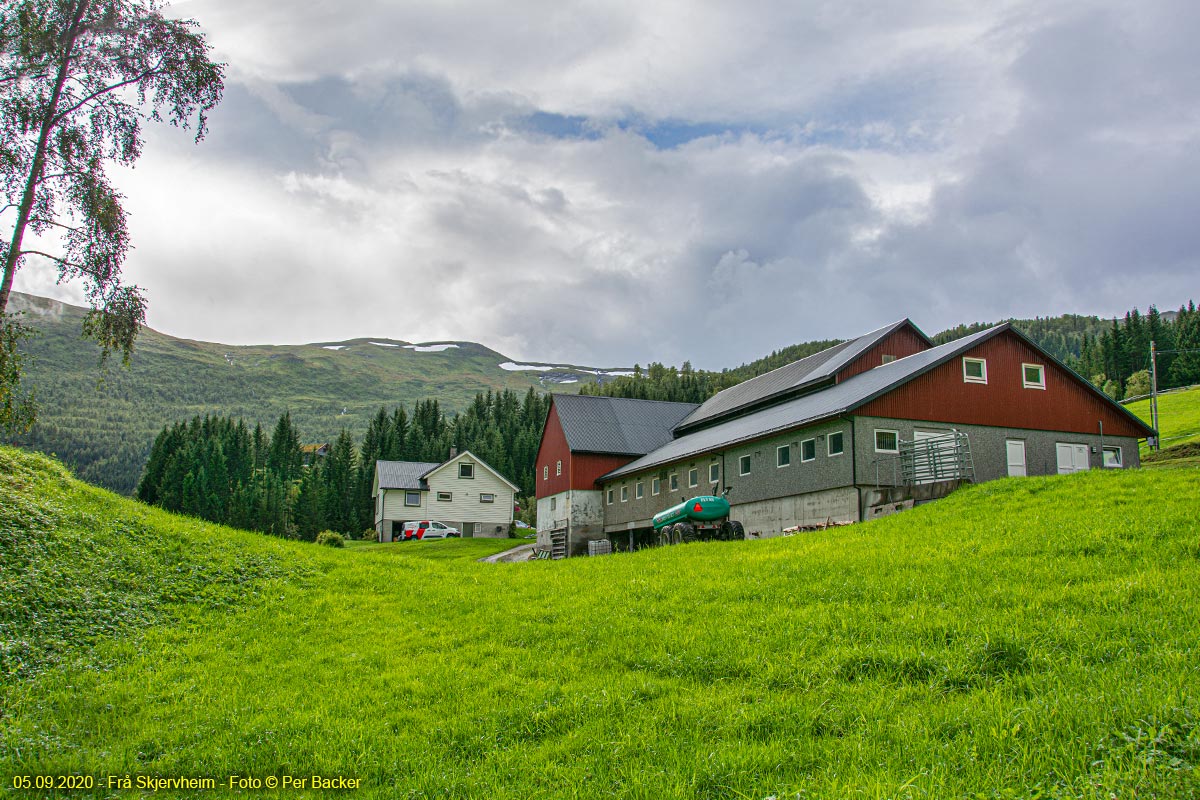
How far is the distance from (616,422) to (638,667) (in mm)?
43544

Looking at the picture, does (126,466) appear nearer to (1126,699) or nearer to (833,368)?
(833,368)

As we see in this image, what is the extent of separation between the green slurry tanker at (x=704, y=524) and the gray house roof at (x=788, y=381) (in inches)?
376

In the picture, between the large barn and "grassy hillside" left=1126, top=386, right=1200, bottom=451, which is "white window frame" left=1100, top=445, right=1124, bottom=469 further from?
"grassy hillside" left=1126, top=386, right=1200, bottom=451

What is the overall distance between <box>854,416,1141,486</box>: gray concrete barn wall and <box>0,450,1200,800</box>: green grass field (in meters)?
11.5

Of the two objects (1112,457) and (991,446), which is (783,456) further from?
(1112,457)

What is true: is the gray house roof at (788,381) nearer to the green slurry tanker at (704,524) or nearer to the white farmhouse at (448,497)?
the green slurry tanker at (704,524)

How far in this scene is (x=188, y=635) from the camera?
536 inches

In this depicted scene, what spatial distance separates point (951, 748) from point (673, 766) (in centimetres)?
Answer: 240

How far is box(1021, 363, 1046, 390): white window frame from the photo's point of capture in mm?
33719

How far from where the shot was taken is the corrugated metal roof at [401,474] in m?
72.8

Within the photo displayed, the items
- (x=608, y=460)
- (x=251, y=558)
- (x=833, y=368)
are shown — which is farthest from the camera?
(x=608, y=460)

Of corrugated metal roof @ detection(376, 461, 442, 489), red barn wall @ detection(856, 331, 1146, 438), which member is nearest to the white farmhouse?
corrugated metal roof @ detection(376, 461, 442, 489)

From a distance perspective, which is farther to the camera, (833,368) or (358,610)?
(833,368)

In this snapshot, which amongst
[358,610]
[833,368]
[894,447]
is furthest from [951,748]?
[833,368]
